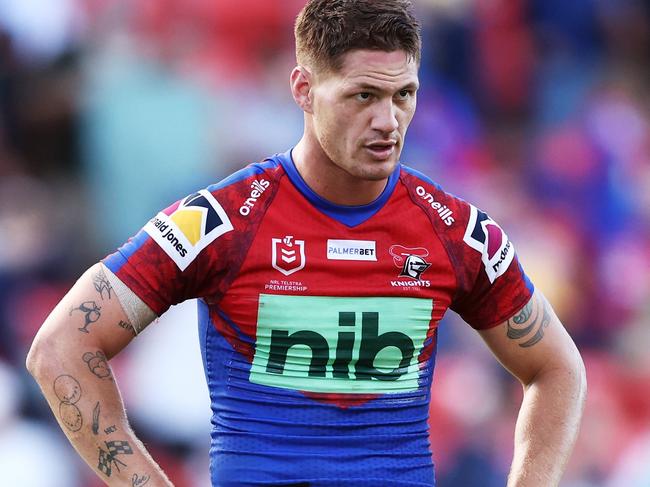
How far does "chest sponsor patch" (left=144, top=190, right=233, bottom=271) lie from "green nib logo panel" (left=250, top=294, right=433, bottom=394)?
257mm

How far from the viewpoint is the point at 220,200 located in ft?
14.1

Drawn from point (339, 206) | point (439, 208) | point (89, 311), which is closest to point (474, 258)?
point (439, 208)

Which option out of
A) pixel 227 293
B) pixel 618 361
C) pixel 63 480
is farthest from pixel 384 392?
pixel 618 361

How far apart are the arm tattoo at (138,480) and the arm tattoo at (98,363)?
1.02ft

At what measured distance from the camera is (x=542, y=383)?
15.4ft

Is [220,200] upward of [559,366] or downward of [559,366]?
upward

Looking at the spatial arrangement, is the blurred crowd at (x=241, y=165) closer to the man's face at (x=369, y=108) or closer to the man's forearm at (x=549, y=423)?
the man's forearm at (x=549, y=423)

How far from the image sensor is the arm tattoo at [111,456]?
4.18 meters

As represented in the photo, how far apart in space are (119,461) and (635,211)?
6340 mm

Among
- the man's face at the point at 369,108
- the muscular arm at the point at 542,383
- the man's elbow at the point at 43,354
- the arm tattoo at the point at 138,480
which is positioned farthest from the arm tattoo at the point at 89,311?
the muscular arm at the point at 542,383

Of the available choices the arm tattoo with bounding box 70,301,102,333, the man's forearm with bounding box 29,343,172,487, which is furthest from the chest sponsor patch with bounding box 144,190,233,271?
the man's forearm with bounding box 29,343,172,487

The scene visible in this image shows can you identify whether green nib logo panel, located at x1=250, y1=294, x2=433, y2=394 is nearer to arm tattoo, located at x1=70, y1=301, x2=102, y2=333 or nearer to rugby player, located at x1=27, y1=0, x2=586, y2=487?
rugby player, located at x1=27, y1=0, x2=586, y2=487

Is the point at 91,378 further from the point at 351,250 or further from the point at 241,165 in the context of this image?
the point at 241,165

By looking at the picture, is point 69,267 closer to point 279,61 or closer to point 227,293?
point 279,61
